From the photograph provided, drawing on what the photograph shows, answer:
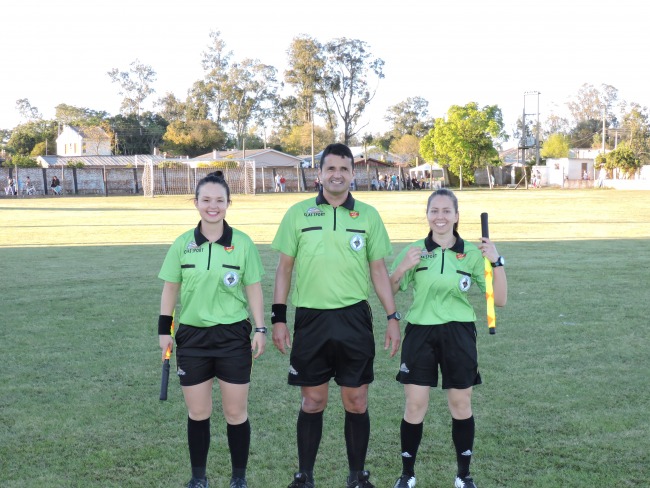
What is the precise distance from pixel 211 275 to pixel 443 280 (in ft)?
4.40

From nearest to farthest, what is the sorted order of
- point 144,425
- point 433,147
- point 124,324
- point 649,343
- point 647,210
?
point 144,425 → point 649,343 → point 124,324 → point 647,210 → point 433,147

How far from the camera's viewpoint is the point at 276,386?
6219mm

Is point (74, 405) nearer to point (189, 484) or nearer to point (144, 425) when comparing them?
point (144, 425)

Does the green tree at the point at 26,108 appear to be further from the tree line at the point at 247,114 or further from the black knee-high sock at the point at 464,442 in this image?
the black knee-high sock at the point at 464,442

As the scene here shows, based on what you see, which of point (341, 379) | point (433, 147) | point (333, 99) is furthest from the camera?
point (333, 99)

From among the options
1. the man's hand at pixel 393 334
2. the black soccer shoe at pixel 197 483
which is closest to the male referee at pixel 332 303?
the man's hand at pixel 393 334

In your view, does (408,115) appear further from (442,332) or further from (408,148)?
(442,332)

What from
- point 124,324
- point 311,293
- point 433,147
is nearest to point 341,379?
point 311,293

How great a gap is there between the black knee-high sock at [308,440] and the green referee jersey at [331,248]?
0.66 m

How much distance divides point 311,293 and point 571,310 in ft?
19.6

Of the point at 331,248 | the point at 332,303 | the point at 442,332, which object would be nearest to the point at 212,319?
the point at 332,303

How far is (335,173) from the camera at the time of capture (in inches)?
166

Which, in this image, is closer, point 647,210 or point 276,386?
point 276,386

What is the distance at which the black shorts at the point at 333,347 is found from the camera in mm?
4141
